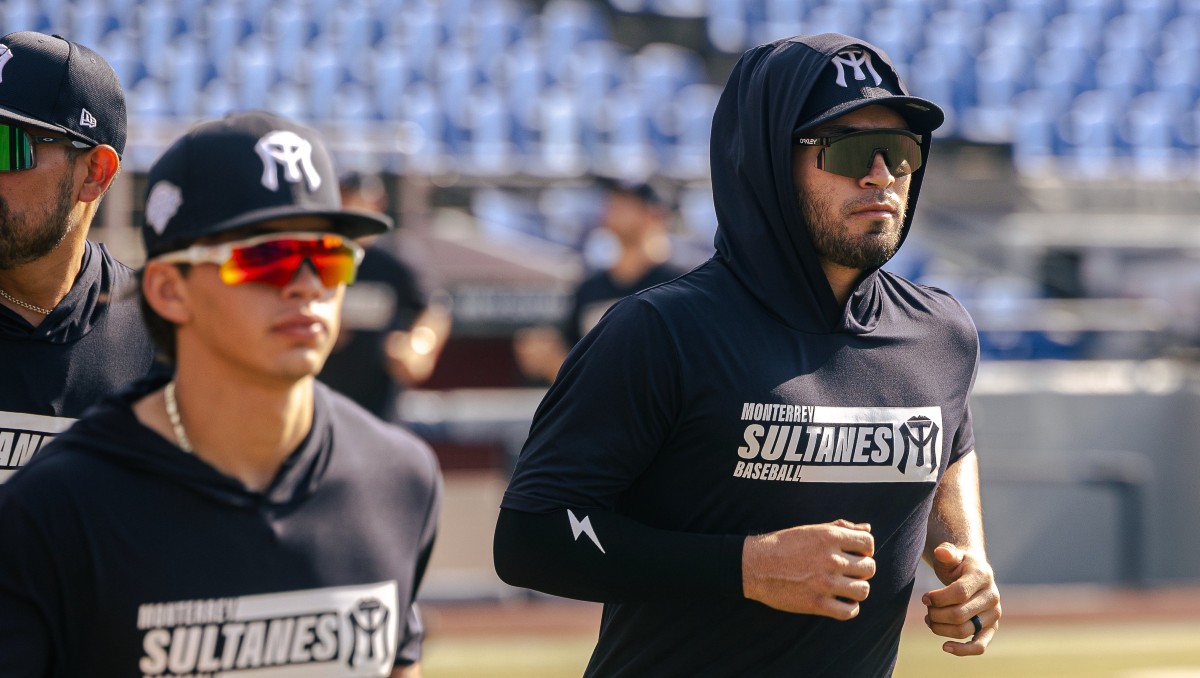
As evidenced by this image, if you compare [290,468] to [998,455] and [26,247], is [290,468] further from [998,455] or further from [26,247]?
[998,455]

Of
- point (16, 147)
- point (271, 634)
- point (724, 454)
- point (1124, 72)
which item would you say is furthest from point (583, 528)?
point (1124, 72)

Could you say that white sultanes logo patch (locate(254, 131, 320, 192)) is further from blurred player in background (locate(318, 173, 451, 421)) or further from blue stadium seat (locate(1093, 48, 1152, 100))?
blue stadium seat (locate(1093, 48, 1152, 100))

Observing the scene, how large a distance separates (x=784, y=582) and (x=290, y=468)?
0.88m

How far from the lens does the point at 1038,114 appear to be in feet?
54.1

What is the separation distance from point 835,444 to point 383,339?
4230 mm

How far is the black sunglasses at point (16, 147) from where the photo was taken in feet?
9.85

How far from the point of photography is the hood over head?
9.39ft

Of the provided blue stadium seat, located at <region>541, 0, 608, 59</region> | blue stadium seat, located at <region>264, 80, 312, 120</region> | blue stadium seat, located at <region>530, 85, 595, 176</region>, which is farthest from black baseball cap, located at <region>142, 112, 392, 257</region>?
blue stadium seat, located at <region>541, 0, 608, 59</region>

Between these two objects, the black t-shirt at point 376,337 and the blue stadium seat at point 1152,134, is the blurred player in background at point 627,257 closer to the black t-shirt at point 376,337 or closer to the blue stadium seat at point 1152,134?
the black t-shirt at point 376,337

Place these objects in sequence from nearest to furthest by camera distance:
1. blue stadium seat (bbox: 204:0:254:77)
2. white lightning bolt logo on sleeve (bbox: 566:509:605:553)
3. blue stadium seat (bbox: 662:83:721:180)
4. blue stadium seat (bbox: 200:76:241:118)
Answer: white lightning bolt logo on sleeve (bbox: 566:509:605:553) → blue stadium seat (bbox: 200:76:241:118) → blue stadium seat (bbox: 204:0:254:77) → blue stadium seat (bbox: 662:83:721:180)

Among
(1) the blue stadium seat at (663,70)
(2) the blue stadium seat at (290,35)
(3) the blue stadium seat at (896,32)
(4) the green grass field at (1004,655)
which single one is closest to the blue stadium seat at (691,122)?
(1) the blue stadium seat at (663,70)

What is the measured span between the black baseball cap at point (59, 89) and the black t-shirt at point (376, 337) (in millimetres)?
3619

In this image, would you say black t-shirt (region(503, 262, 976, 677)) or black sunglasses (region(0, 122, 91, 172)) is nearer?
black t-shirt (region(503, 262, 976, 677))

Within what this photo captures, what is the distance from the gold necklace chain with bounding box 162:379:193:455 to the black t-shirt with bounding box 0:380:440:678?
1.2 inches
